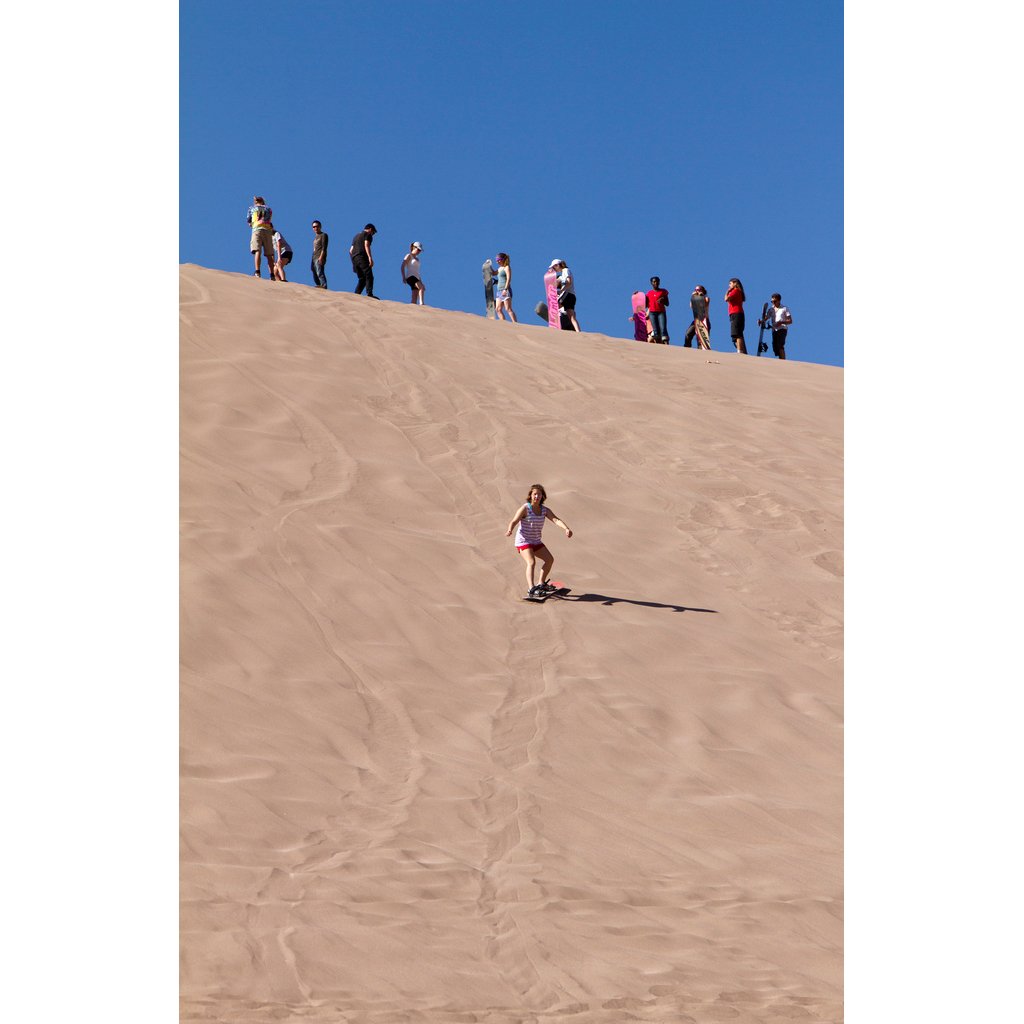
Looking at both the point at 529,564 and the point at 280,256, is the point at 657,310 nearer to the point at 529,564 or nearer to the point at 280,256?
the point at 280,256

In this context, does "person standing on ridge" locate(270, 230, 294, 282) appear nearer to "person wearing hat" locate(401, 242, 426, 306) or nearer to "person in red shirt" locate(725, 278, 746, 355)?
"person wearing hat" locate(401, 242, 426, 306)

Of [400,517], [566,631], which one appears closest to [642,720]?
[566,631]

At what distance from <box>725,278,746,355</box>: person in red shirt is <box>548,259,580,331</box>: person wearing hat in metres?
2.39

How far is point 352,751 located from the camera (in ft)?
25.3

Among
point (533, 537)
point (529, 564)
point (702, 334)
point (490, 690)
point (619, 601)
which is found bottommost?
point (490, 690)

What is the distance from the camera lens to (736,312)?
20.9 metres

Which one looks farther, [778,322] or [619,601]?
[778,322]

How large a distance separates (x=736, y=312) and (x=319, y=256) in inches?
254

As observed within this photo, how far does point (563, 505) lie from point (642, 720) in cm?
445

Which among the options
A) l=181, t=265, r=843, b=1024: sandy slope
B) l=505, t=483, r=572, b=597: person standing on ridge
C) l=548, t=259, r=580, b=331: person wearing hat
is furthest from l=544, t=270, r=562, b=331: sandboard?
l=505, t=483, r=572, b=597: person standing on ridge

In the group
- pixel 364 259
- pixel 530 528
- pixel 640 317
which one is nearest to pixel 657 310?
pixel 640 317

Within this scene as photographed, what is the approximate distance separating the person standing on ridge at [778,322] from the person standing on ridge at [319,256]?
7.34 m
